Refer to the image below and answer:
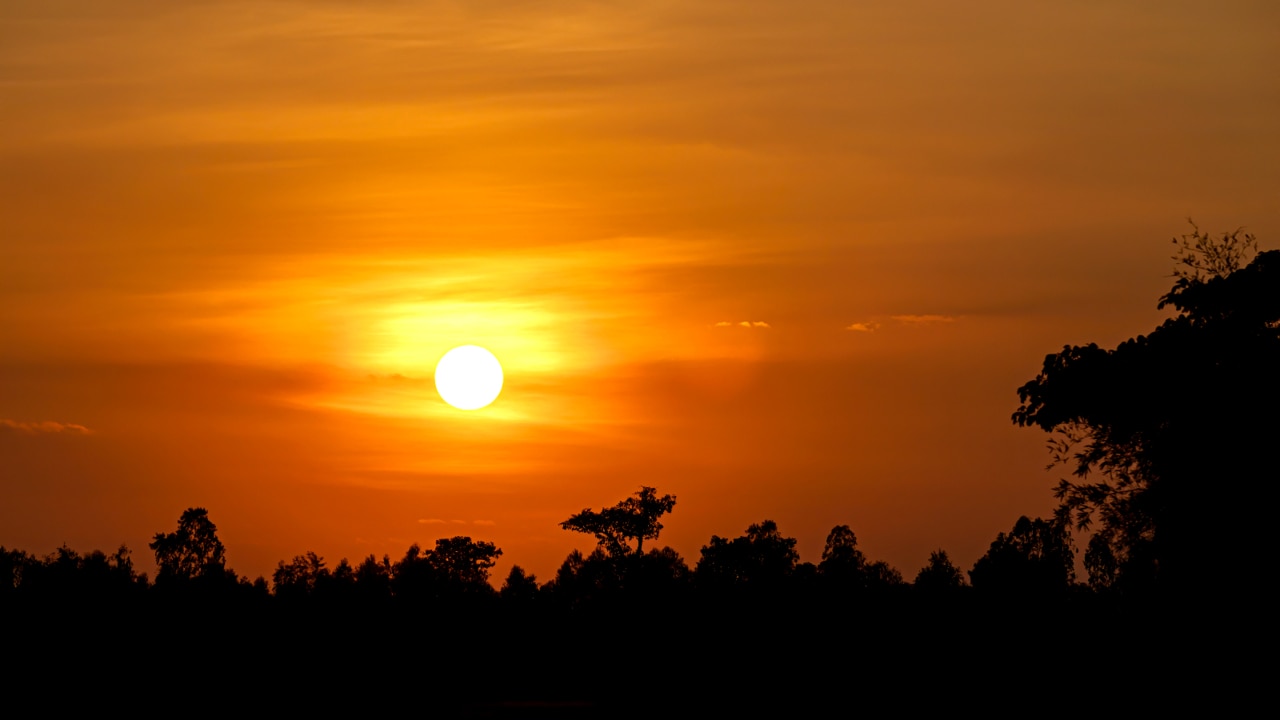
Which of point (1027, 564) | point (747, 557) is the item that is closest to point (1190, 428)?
point (1027, 564)

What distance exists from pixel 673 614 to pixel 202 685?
4753 centimetres

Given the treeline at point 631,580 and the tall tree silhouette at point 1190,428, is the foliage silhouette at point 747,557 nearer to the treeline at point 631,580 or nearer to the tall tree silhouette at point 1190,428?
the treeline at point 631,580

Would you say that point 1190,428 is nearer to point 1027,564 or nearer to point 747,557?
point 1027,564

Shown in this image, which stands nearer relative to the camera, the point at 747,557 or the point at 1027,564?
the point at 1027,564

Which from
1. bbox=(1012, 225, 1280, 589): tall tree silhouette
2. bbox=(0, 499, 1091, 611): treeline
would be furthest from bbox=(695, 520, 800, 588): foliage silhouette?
bbox=(1012, 225, 1280, 589): tall tree silhouette

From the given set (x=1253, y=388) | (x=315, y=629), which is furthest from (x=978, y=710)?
(x=315, y=629)

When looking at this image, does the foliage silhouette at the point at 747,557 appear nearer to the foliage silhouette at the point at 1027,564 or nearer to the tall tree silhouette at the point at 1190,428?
the foliage silhouette at the point at 1027,564

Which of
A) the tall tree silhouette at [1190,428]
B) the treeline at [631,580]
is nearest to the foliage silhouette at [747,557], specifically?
the treeline at [631,580]

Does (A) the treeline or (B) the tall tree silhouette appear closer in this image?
(B) the tall tree silhouette

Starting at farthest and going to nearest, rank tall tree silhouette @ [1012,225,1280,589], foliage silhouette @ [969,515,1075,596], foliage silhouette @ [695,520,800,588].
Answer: foliage silhouette @ [695,520,800,588], foliage silhouette @ [969,515,1075,596], tall tree silhouette @ [1012,225,1280,589]

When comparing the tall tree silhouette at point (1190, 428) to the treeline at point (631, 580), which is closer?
the tall tree silhouette at point (1190, 428)

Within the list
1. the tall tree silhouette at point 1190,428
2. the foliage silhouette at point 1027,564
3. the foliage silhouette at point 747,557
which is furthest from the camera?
the foliage silhouette at point 747,557

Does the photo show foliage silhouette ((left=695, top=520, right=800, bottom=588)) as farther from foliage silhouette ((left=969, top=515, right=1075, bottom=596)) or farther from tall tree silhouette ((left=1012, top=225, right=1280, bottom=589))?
tall tree silhouette ((left=1012, top=225, right=1280, bottom=589))

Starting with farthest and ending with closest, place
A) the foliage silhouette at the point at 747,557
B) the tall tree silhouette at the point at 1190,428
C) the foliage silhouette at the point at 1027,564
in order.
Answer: the foliage silhouette at the point at 747,557 < the foliage silhouette at the point at 1027,564 < the tall tree silhouette at the point at 1190,428
